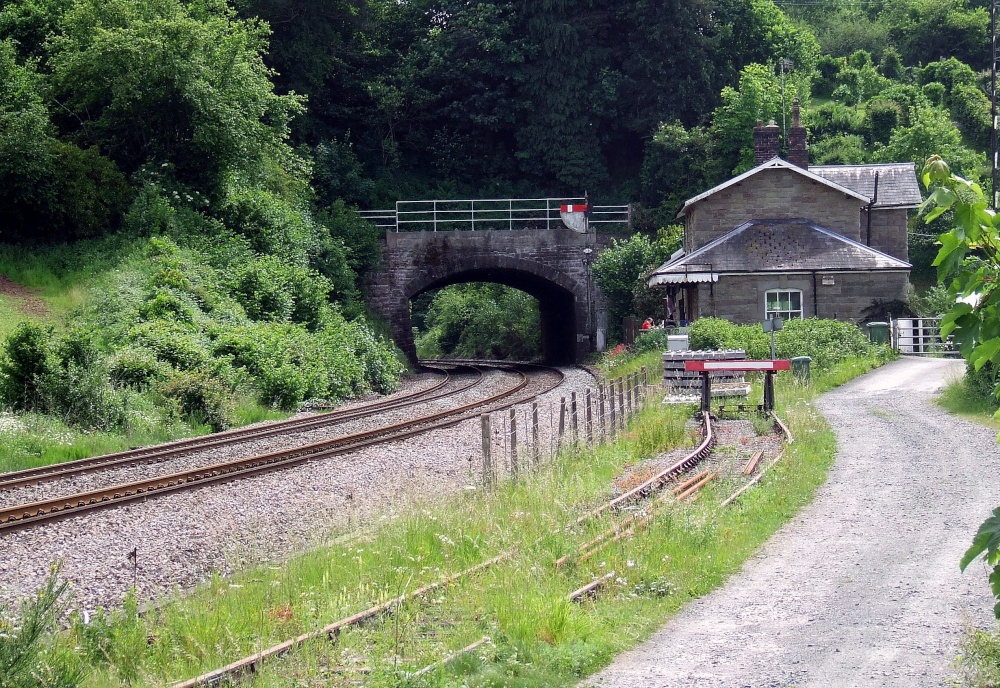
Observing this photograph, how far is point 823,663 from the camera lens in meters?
6.82

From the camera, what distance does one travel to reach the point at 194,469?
13.9 meters

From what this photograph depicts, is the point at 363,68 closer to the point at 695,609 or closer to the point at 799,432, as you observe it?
the point at 799,432

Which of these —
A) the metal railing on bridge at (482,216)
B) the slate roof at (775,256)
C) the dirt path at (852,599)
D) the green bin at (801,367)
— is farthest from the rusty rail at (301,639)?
the metal railing on bridge at (482,216)

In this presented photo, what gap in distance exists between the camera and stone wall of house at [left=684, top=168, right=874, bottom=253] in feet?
111

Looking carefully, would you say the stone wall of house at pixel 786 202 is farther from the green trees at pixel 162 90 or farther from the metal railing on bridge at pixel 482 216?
the green trees at pixel 162 90

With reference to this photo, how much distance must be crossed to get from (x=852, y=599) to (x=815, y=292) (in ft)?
79.1

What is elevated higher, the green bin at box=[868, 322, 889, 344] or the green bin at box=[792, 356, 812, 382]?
the green bin at box=[868, 322, 889, 344]

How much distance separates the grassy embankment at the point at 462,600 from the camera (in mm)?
6664

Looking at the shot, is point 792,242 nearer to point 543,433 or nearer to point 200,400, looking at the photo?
point 543,433

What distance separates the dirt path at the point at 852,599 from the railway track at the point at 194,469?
6367 millimetres

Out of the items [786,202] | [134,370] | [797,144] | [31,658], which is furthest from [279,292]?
[31,658]

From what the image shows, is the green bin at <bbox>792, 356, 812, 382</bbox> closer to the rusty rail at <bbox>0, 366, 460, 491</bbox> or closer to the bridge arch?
the rusty rail at <bbox>0, 366, 460, 491</bbox>

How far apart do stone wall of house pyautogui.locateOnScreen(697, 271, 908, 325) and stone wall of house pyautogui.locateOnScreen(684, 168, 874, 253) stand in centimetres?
295

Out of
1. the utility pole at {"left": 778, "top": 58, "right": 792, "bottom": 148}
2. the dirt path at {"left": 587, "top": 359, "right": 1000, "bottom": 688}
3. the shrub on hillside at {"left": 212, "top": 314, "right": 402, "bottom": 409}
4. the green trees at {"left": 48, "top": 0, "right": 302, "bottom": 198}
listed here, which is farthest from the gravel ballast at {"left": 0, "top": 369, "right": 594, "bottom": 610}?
the utility pole at {"left": 778, "top": 58, "right": 792, "bottom": 148}
